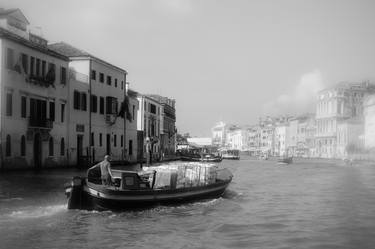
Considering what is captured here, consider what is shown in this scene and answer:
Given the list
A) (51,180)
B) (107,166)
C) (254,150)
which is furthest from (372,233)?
(254,150)

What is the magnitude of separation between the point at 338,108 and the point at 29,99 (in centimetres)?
8017

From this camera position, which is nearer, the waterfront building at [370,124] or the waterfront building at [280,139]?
the waterfront building at [370,124]

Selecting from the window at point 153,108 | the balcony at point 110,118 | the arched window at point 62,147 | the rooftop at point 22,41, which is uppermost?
the rooftop at point 22,41

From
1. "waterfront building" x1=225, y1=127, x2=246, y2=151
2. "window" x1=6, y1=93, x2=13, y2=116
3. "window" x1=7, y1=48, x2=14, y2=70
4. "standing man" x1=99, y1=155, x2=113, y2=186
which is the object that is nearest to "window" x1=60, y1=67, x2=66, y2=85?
"window" x1=7, y1=48, x2=14, y2=70

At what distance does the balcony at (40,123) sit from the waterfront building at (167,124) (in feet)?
108

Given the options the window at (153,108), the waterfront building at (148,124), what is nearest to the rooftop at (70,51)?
the waterfront building at (148,124)

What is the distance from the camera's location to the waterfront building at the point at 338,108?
10125 cm

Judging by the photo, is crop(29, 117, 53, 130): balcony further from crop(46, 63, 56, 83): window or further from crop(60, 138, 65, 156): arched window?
crop(46, 63, 56, 83): window

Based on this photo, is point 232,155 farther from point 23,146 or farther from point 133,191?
point 133,191

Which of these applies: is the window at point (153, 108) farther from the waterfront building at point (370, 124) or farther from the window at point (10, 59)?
the waterfront building at point (370, 124)

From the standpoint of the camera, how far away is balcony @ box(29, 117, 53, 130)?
31.8 metres

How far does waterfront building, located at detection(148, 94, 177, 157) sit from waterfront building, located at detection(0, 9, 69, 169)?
3111 cm

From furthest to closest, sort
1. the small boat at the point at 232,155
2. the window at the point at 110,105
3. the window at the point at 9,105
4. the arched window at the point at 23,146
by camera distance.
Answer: the small boat at the point at 232,155 < the window at the point at 110,105 < the arched window at the point at 23,146 < the window at the point at 9,105

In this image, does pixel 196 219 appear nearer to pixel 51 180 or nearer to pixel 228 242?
pixel 228 242
